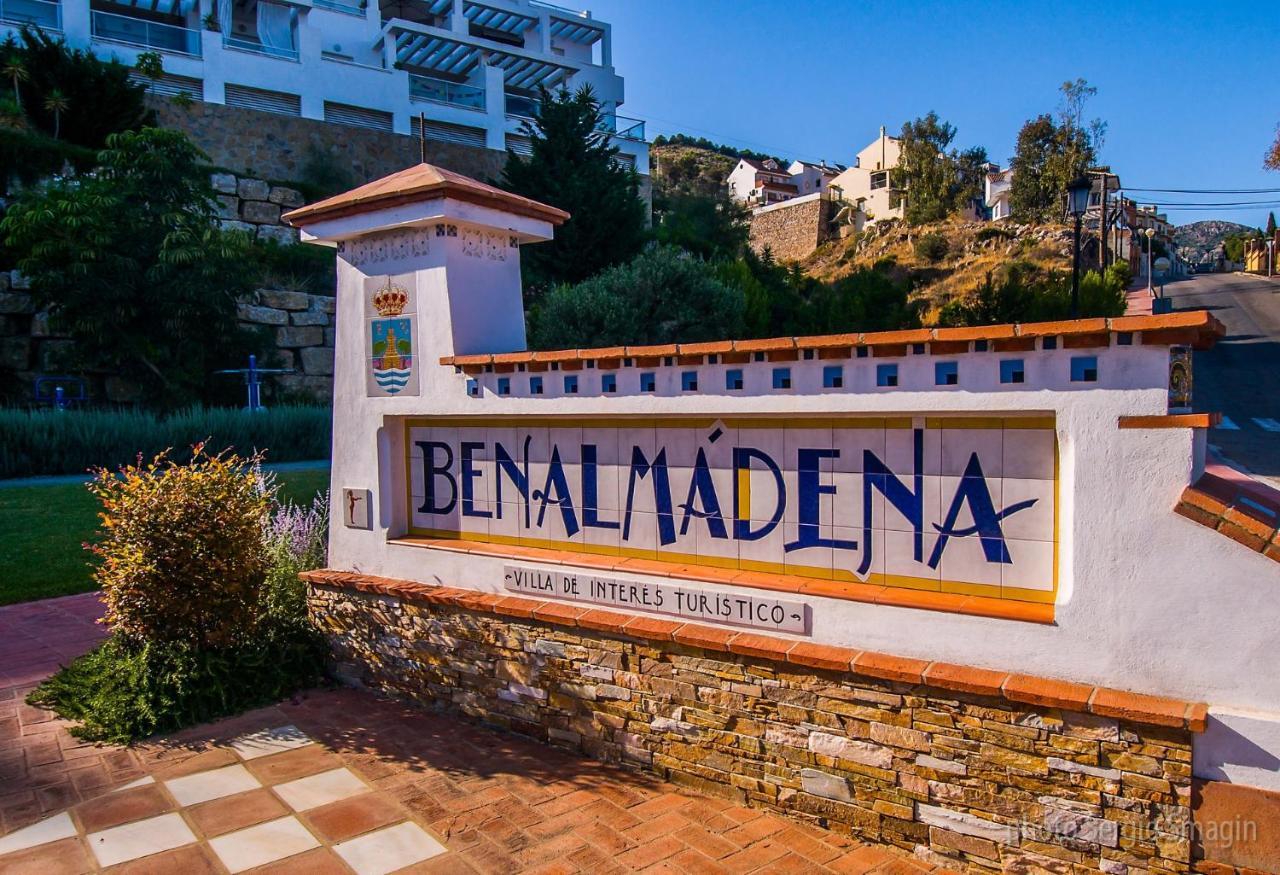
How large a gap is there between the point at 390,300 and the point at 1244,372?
2889 cm

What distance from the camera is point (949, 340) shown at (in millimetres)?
3719

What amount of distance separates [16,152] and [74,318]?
19.5ft

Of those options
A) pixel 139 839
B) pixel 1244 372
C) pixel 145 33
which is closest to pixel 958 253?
pixel 1244 372

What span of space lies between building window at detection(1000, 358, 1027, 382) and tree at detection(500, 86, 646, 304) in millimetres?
15033

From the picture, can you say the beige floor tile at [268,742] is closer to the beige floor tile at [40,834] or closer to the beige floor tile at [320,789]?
the beige floor tile at [320,789]

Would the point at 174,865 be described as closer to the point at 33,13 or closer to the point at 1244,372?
the point at 1244,372

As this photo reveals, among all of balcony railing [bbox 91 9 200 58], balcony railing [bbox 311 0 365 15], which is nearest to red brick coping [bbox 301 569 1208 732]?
balcony railing [bbox 91 9 200 58]

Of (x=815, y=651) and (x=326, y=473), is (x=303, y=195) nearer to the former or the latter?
(x=326, y=473)

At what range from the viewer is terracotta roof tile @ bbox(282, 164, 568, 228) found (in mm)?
5605

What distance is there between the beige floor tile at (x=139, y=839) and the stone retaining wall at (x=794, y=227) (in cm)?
5689

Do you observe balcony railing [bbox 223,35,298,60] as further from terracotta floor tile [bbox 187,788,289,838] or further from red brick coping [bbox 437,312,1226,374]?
terracotta floor tile [bbox 187,788,289,838]

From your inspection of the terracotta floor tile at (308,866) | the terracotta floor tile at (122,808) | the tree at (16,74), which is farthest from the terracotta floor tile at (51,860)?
Result: the tree at (16,74)

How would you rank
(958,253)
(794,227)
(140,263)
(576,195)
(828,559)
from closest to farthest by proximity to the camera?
(828,559) → (140,263) → (576,195) → (958,253) → (794,227)

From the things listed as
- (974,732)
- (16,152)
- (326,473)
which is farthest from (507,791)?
(16,152)
